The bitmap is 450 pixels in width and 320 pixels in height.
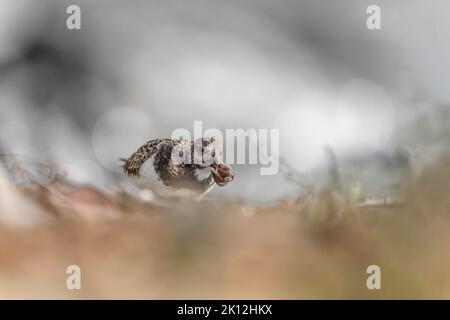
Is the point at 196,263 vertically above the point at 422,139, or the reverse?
the point at 422,139

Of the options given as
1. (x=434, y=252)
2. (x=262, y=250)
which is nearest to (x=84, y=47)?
(x=262, y=250)

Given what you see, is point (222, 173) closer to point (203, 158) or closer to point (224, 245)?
point (203, 158)

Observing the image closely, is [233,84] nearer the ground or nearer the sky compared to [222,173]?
nearer the sky

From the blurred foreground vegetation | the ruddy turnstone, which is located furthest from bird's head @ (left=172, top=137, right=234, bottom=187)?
the blurred foreground vegetation

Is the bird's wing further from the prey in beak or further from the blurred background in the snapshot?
the prey in beak

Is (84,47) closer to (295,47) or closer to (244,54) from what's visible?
(244,54)

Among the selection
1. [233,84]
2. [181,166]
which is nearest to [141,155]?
[181,166]
